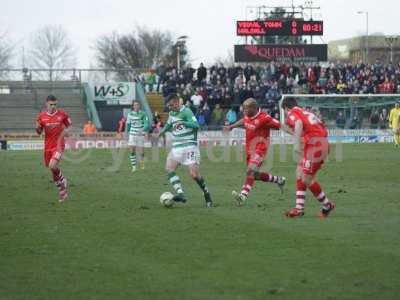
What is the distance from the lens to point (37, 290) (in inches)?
342

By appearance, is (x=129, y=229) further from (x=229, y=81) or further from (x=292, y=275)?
(x=229, y=81)

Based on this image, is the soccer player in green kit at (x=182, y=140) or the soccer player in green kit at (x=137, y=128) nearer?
the soccer player in green kit at (x=182, y=140)

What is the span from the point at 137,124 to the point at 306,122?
16.0 metres

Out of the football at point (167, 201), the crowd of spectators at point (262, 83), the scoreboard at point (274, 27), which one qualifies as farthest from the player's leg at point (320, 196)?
the scoreboard at point (274, 27)

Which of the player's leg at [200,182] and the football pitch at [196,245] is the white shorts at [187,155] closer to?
the player's leg at [200,182]

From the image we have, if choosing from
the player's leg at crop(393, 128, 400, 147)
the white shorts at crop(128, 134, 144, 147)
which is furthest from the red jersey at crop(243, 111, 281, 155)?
the player's leg at crop(393, 128, 400, 147)

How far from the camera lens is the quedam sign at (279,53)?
5291cm

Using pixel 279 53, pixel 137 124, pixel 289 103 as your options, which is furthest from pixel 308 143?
pixel 279 53

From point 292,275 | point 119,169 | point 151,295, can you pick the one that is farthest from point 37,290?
point 119,169

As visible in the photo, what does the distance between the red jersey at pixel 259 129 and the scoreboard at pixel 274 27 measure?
34.8 meters

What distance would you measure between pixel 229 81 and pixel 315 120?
3509 cm

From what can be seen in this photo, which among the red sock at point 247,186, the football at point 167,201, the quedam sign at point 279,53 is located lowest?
the football at point 167,201

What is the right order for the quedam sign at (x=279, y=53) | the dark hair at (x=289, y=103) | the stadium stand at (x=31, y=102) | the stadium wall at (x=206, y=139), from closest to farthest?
the dark hair at (x=289, y=103) < the stadium wall at (x=206, y=139) < the stadium stand at (x=31, y=102) < the quedam sign at (x=279, y=53)

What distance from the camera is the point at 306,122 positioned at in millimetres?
13859
